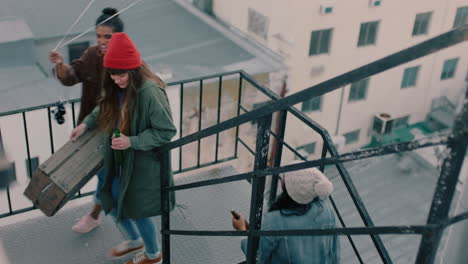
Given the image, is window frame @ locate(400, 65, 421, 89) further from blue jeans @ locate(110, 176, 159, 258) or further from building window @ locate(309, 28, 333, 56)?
blue jeans @ locate(110, 176, 159, 258)

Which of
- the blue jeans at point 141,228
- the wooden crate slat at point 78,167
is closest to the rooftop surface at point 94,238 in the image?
the blue jeans at point 141,228

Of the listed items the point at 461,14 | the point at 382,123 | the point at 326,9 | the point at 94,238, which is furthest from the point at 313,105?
the point at 94,238

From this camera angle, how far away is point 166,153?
285 centimetres

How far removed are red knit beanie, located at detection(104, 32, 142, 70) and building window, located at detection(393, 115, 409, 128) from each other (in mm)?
22588

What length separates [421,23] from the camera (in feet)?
67.9

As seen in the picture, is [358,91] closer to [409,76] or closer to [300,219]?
[409,76]

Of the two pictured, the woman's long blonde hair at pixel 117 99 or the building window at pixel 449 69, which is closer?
the woman's long blonde hair at pixel 117 99

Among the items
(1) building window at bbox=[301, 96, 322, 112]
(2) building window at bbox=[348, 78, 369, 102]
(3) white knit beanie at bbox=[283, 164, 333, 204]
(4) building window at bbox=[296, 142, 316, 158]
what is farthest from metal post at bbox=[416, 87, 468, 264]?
(4) building window at bbox=[296, 142, 316, 158]

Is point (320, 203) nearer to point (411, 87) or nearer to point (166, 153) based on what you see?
point (166, 153)

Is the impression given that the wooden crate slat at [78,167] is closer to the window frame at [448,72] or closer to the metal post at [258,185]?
the metal post at [258,185]

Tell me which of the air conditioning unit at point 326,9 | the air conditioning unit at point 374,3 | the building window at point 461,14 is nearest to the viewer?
the air conditioning unit at point 326,9

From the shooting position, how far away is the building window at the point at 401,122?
24094 mm

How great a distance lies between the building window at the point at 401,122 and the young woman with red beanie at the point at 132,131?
875 inches

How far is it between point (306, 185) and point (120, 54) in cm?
110
